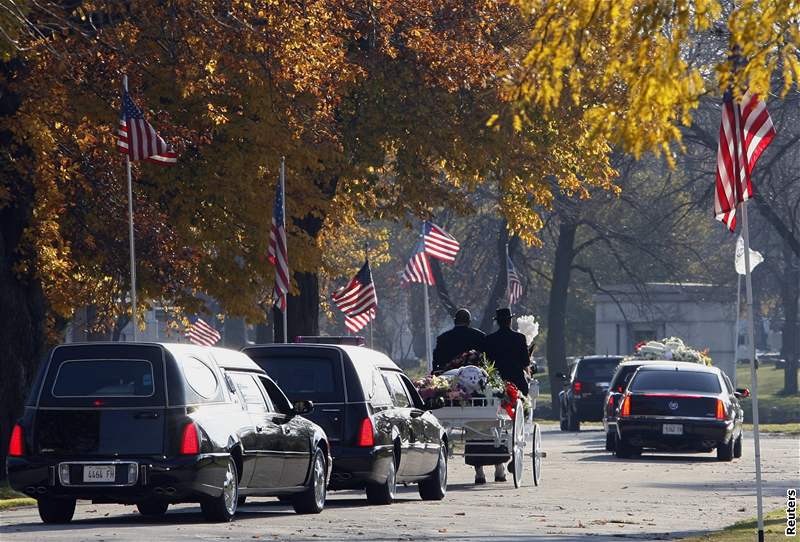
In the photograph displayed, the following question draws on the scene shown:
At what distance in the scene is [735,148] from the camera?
14.7 meters

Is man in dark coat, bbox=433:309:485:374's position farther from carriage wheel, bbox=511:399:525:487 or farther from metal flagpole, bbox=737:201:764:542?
metal flagpole, bbox=737:201:764:542

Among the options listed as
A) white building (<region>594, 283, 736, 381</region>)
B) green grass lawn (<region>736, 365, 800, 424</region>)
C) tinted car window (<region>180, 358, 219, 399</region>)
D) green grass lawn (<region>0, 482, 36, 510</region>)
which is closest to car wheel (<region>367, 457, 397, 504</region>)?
tinted car window (<region>180, 358, 219, 399</region>)

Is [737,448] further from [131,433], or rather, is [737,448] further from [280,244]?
[131,433]

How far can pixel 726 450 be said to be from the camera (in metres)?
31.0

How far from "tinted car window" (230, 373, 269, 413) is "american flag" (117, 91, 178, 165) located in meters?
8.73

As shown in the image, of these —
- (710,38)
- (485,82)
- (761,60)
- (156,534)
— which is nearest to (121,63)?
(485,82)

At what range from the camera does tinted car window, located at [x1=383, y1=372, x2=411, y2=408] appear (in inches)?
793

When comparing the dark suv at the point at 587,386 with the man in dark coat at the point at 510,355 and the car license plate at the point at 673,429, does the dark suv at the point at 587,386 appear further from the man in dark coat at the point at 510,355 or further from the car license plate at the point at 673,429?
the man in dark coat at the point at 510,355

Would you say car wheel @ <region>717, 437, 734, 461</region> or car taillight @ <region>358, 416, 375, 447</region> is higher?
car taillight @ <region>358, 416, 375, 447</region>

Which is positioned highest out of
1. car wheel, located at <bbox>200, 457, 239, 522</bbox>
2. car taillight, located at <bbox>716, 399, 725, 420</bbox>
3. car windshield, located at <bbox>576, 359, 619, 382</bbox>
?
car windshield, located at <bbox>576, 359, 619, 382</bbox>

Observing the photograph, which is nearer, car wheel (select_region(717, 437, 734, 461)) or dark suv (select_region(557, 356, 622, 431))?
car wheel (select_region(717, 437, 734, 461))

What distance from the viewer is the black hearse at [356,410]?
61.8 feet

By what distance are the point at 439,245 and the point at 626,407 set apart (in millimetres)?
11292

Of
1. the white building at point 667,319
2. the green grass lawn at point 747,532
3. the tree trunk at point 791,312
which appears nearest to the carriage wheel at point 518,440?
the green grass lawn at point 747,532
